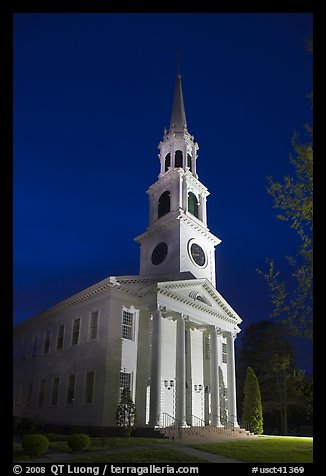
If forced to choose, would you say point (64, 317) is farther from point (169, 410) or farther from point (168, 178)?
point (168, 178)

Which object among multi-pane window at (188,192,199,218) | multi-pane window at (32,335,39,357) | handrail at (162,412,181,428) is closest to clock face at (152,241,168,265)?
multi-pane window at (188,192,199,218)

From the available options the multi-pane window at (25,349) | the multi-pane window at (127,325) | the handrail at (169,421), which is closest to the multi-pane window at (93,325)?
the multi-pane window at (127,325)

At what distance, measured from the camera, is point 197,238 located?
33812 millimetres

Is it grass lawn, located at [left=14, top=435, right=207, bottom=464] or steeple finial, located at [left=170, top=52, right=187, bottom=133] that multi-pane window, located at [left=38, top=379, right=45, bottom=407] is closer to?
grass lawn, located at [left=14, top=435, right=207, bottom=464]

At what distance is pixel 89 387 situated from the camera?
2406 centimetres

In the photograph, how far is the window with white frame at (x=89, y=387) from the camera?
2375 centimetres

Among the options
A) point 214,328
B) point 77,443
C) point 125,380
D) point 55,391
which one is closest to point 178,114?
point 214,328

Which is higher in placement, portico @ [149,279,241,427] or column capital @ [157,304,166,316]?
column capital @ [157,304,166,316]

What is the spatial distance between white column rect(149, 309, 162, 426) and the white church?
55mm

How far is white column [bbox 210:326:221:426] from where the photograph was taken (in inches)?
1038

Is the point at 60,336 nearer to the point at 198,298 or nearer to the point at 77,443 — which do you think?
the point at 198,298

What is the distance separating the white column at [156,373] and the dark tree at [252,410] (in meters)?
12.5
